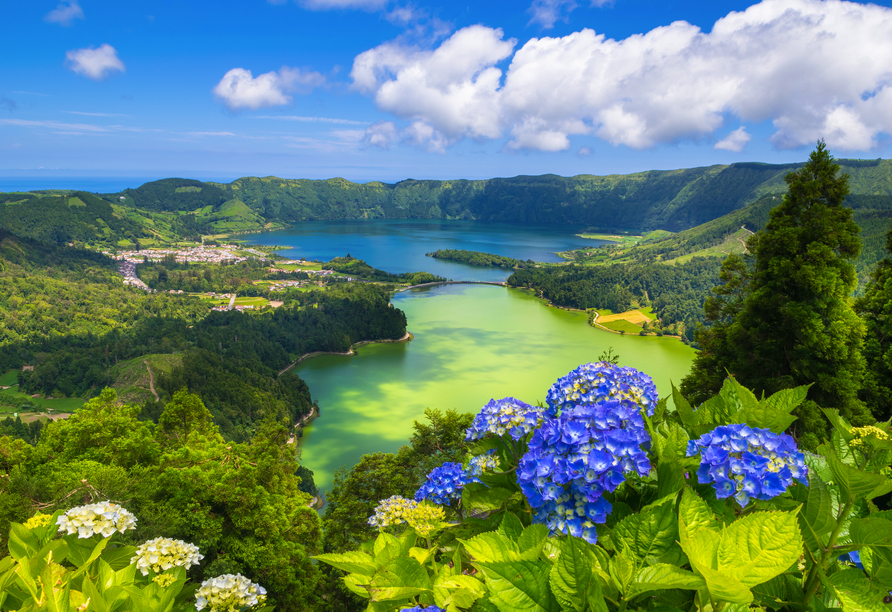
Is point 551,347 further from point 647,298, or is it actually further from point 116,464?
point 116,464

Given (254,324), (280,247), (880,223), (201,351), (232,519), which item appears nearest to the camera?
(232,519)

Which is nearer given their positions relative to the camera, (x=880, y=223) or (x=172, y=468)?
(x=172, y=468)

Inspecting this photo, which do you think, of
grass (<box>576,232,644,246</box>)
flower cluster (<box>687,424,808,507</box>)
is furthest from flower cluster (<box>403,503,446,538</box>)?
grass (<box>576,232,644,246</box>)

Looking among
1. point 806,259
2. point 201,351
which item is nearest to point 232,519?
point 806,259

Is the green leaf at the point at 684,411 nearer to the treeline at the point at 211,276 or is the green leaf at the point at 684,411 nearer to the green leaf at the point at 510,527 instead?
the green leaf at the point at 510,527

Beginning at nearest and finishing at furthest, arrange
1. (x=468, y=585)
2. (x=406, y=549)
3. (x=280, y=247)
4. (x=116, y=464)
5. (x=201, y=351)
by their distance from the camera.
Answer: (x=468, y=585) < (x=406, y=549) < (x=116, y=464) < (x=201, y=351) < (x=280, y=247)

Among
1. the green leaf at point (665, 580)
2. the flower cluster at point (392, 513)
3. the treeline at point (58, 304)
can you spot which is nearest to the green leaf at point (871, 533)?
the green leaf at point (665, 580)

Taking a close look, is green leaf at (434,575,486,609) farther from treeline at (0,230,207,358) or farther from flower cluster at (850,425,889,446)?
treeline at (0,230,207,358)
